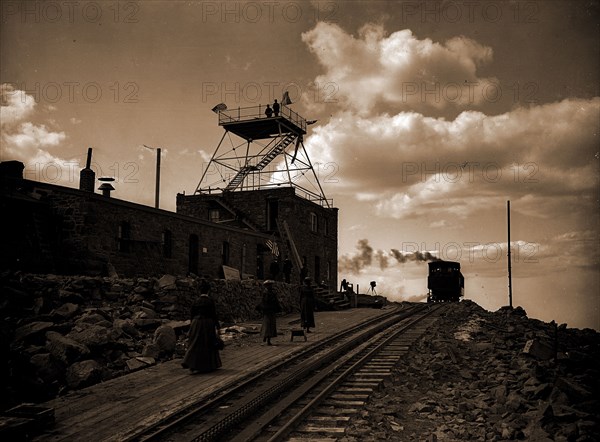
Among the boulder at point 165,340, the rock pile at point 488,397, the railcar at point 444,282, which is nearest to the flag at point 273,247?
the railcar at point 444,282

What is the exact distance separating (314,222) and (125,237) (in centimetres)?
2016

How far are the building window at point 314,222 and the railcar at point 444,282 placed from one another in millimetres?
9325

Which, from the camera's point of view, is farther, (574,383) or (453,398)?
(453,398)

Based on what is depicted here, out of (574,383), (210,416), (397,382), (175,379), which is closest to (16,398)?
(175,379)

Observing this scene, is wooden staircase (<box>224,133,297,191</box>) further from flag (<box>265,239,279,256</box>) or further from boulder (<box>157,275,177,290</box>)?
boulder (<box>157,275,177,290</box>)

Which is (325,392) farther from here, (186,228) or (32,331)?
(186,228)

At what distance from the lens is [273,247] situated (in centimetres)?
3275

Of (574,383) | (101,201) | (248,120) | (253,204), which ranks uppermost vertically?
(248,120)

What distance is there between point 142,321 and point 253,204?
22.4 m

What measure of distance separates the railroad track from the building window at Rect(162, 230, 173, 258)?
38.2 ft

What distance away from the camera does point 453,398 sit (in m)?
9.62

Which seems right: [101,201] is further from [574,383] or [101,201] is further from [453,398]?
[574,383]

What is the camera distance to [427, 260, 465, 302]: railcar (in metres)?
39.4

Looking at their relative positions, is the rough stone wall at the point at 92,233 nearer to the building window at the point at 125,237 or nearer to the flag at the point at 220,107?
the building window at the point at 125,237
